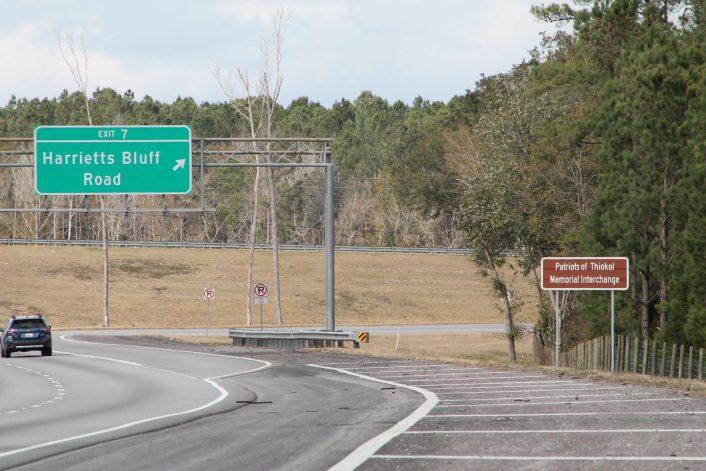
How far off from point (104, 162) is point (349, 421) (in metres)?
23.7

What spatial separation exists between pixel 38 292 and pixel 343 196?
177 feet

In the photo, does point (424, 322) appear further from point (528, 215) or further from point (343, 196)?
point (343, 196)

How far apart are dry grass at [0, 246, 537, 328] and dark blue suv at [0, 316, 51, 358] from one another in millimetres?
32065

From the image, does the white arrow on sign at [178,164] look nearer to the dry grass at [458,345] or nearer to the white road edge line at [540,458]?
the dry grass at [458,345]


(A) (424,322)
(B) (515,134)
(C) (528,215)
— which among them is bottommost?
(A) (424,322)

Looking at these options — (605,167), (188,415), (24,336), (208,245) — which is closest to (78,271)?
(208,245)

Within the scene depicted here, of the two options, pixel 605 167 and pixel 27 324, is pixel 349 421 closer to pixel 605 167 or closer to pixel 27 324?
pixel 605 167

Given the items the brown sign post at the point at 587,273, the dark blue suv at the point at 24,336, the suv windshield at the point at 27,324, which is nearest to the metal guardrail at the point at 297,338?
the dark blue suv at the point at 24,336

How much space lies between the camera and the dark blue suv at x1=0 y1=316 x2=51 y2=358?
1628 inches

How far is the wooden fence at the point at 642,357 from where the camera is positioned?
3183cm

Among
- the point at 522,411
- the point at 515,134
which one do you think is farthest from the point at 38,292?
the point at 522,411

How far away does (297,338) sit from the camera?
42.0 meters

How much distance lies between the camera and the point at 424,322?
262ft

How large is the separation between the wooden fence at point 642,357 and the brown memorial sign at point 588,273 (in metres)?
3.92
